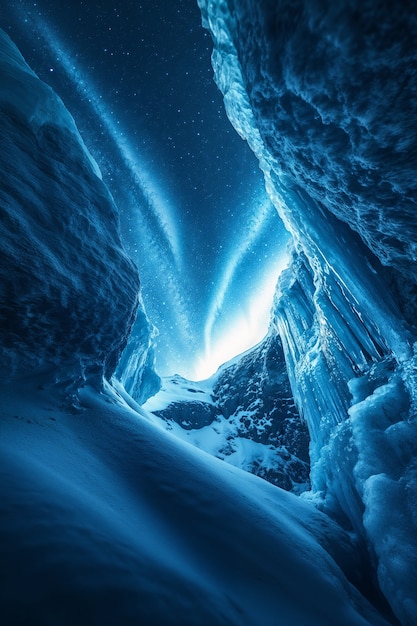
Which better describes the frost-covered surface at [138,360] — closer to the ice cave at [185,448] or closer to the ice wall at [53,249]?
the ice wall at [53,249]

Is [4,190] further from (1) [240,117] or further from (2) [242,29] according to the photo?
(1) [240,117]

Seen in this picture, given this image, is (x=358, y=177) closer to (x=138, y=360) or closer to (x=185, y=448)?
(x=185, y=448)

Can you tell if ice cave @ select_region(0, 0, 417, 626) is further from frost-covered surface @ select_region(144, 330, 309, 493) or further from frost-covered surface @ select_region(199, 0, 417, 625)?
frost-covered surface @ select_region(144, 330, 309, 493)

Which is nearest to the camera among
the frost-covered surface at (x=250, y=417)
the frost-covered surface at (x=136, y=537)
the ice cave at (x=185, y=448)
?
the frost-covered surface at (x=136, y=537)

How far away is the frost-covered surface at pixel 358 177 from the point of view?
91.7 inches

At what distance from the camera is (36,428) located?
3207 mm

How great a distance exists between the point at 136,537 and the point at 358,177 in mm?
4785

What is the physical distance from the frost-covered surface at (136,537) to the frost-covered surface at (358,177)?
1.34m

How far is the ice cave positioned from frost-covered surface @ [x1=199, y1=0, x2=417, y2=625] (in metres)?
0.02

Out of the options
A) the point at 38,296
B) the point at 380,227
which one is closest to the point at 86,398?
the point at 38,296

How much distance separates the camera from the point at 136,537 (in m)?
2.21

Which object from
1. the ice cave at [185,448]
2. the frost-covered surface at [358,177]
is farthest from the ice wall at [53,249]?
the frost-covered surface at [358,177]

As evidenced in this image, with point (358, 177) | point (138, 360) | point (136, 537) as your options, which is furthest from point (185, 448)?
point (138, 360)

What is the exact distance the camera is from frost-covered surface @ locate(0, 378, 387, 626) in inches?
57.9
